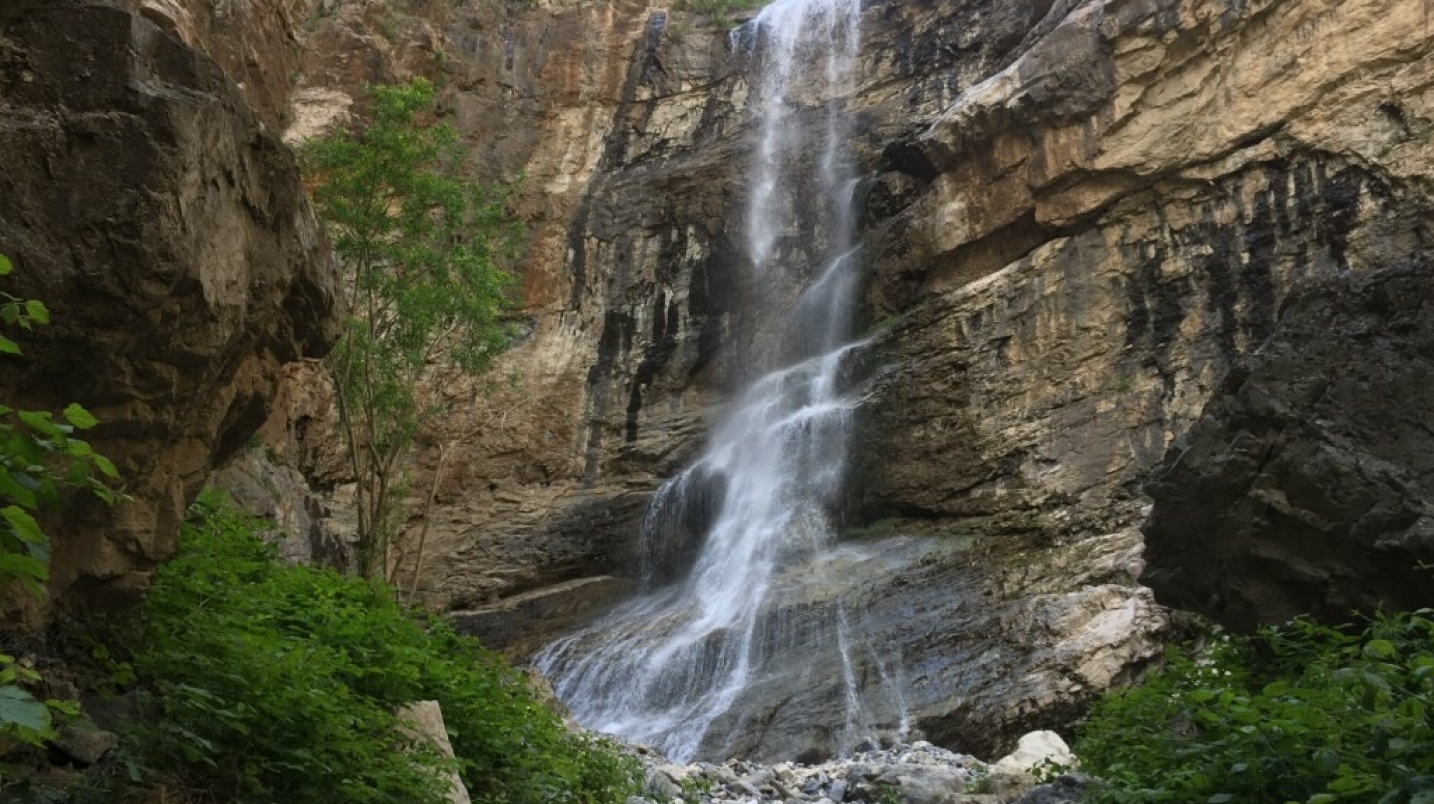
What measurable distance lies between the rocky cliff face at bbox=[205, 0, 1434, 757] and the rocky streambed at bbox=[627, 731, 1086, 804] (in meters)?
2.27

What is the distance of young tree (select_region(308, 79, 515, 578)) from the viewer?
53.1 feet

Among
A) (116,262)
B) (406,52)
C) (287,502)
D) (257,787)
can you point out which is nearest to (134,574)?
(257,787)

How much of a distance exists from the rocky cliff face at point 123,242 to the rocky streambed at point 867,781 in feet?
16.5

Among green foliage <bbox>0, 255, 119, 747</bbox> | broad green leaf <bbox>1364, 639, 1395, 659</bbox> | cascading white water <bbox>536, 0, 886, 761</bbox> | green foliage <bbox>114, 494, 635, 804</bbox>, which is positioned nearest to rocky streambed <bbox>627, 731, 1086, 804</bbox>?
green foliage <bbox>114, 494, 635, 804</bbox>

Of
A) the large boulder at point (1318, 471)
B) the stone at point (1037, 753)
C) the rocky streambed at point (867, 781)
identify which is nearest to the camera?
the large boulder at point (1318, 471)

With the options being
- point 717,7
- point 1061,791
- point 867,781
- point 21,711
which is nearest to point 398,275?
point 867,781

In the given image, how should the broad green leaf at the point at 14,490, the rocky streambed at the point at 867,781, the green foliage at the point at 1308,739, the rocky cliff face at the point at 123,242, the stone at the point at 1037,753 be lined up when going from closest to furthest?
the broad green leaf at the point at 14,490 → the green foliage at the point at 1308,739 → the rocky cliff face at the point at 123,242 → the rocky streambed at the point at 867,781 → the stone at the point at 1037,753

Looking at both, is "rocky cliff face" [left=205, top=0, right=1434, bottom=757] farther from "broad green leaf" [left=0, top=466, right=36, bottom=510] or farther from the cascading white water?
"broad green leaf" [left=0, top=466, right=36, bottom=510]

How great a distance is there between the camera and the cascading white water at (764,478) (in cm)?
1781

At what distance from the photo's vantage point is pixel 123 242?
13.6ft

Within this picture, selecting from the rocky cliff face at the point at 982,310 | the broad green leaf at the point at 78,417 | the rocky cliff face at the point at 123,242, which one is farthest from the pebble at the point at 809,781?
the broad green leaf at the point at 78,417

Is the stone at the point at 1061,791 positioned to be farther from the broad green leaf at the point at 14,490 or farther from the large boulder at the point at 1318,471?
the broad green leaf at the point at 14,490

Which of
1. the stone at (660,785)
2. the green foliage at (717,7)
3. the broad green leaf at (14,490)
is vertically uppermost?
the green foliage at (717,7)

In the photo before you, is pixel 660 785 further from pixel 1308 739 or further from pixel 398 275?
pixel 398 275
